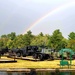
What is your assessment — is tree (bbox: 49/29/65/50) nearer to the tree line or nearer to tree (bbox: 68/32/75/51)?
the tree line

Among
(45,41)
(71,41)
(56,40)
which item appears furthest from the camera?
(45,41)

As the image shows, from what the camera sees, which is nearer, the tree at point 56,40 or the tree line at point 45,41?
the tree at point 56,40

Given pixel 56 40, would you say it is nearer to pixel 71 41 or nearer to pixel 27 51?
pixel 71 41

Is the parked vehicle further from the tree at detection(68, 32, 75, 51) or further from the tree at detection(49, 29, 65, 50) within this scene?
the tree at detection(68, 32, 75, 51)

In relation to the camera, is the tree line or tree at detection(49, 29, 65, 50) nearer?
tree at detection(49, 29, 65, 50)

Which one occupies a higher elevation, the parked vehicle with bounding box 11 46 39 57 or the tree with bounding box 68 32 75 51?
the tree with bounding box 68 32 75 51

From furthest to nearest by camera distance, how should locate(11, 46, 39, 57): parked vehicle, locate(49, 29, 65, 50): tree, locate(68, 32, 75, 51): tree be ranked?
locate(68, 32, 75, 51): tree, locate(49, 29, 65, 50): tree, locate(11, 46, 39, 57): parked vehicle

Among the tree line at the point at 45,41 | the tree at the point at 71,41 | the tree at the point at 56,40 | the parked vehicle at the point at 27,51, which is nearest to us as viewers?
the parked vehicle at the point at 27,51

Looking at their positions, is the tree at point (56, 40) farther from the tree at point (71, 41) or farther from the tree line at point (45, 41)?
the tree at point (71, 41)

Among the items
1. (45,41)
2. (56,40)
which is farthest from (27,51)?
(45,41)

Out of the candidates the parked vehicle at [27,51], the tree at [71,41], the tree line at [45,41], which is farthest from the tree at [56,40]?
the parked vehicle at [27,51]

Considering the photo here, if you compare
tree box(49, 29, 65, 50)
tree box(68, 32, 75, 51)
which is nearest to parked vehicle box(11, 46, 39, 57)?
tree box(49, 29, 65, 50)

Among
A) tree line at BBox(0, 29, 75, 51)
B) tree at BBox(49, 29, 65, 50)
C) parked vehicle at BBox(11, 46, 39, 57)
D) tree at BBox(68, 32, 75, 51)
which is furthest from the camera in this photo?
tree line at BBox(0, 29, 75, 51)

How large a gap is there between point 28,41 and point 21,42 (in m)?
3.88
